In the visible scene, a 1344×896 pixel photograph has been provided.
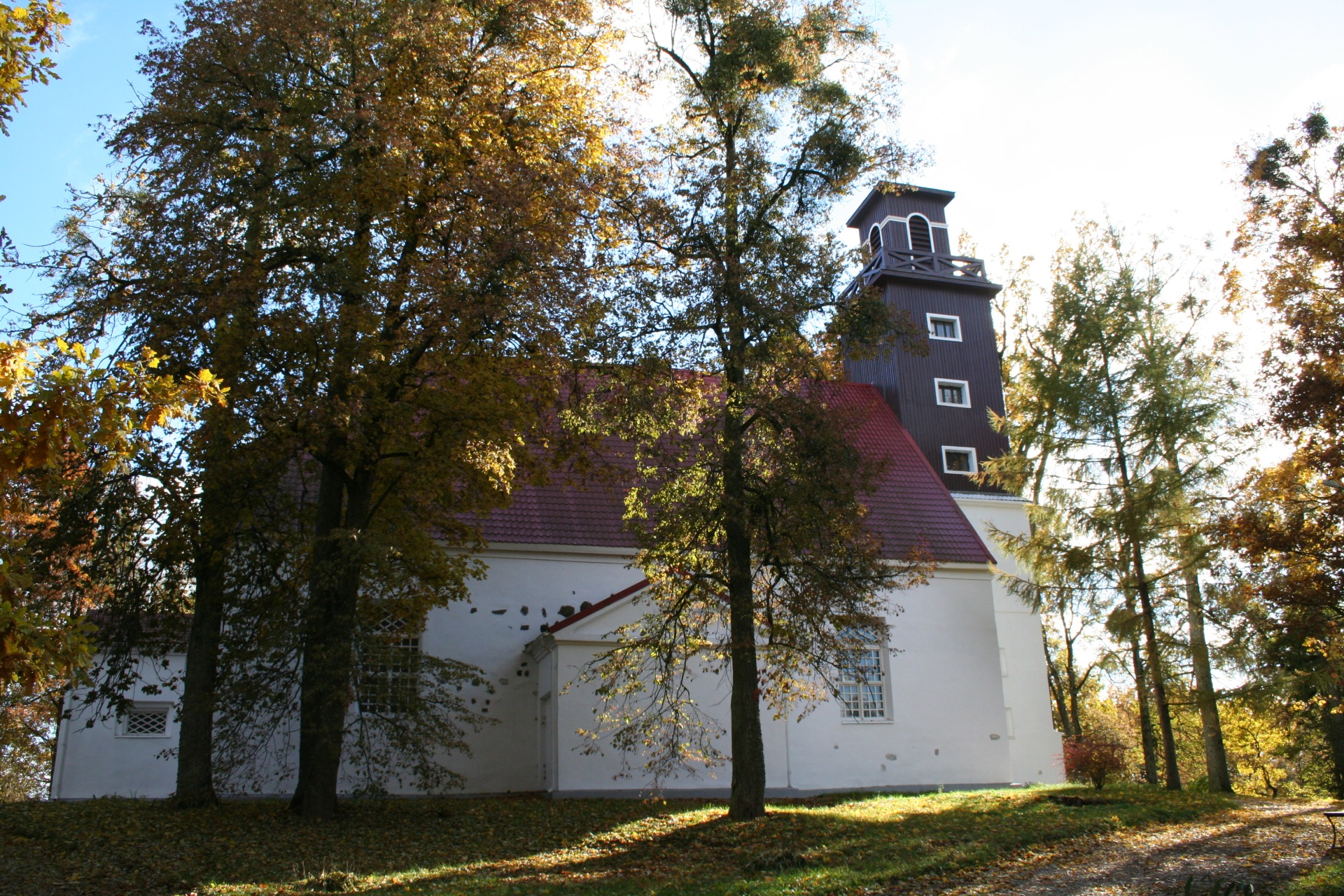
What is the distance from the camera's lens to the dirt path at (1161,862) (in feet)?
26.9

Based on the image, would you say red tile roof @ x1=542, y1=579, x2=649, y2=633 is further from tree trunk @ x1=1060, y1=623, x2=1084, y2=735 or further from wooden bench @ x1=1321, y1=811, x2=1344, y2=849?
tree trunk @ x1=1060, y1=623, x2=1084, y2=735

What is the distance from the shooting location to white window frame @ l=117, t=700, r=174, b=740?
15.8 metres

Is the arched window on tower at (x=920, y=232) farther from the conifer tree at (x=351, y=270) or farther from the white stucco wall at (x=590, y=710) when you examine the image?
the conifer tree at (x=351, y=270)

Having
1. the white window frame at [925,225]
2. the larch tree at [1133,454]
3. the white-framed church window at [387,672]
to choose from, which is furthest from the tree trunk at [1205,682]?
the white-framed church window at [387,672]

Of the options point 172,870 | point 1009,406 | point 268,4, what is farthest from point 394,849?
point 1009,406

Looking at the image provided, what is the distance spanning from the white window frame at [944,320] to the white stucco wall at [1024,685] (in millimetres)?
4132

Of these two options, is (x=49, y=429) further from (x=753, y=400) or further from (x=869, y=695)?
(x=869, y=695)

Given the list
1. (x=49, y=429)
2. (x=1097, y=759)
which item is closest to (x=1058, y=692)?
(x=1097, y=759)

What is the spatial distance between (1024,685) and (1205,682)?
5.26 metres

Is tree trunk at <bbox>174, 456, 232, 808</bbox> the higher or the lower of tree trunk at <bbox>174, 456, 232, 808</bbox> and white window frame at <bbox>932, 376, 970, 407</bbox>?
the lower

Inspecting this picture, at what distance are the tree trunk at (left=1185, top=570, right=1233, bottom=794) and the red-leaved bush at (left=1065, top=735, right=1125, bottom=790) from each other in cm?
→ 157

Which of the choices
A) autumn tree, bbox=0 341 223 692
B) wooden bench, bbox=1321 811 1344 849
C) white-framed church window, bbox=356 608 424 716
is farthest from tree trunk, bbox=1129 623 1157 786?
autumn tree, bbox=0 341 223 692

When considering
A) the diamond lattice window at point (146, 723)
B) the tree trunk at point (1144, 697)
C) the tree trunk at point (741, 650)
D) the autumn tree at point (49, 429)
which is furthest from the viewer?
the tree trunk at point (1144, 697)

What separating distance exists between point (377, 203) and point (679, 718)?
8.08 metres
